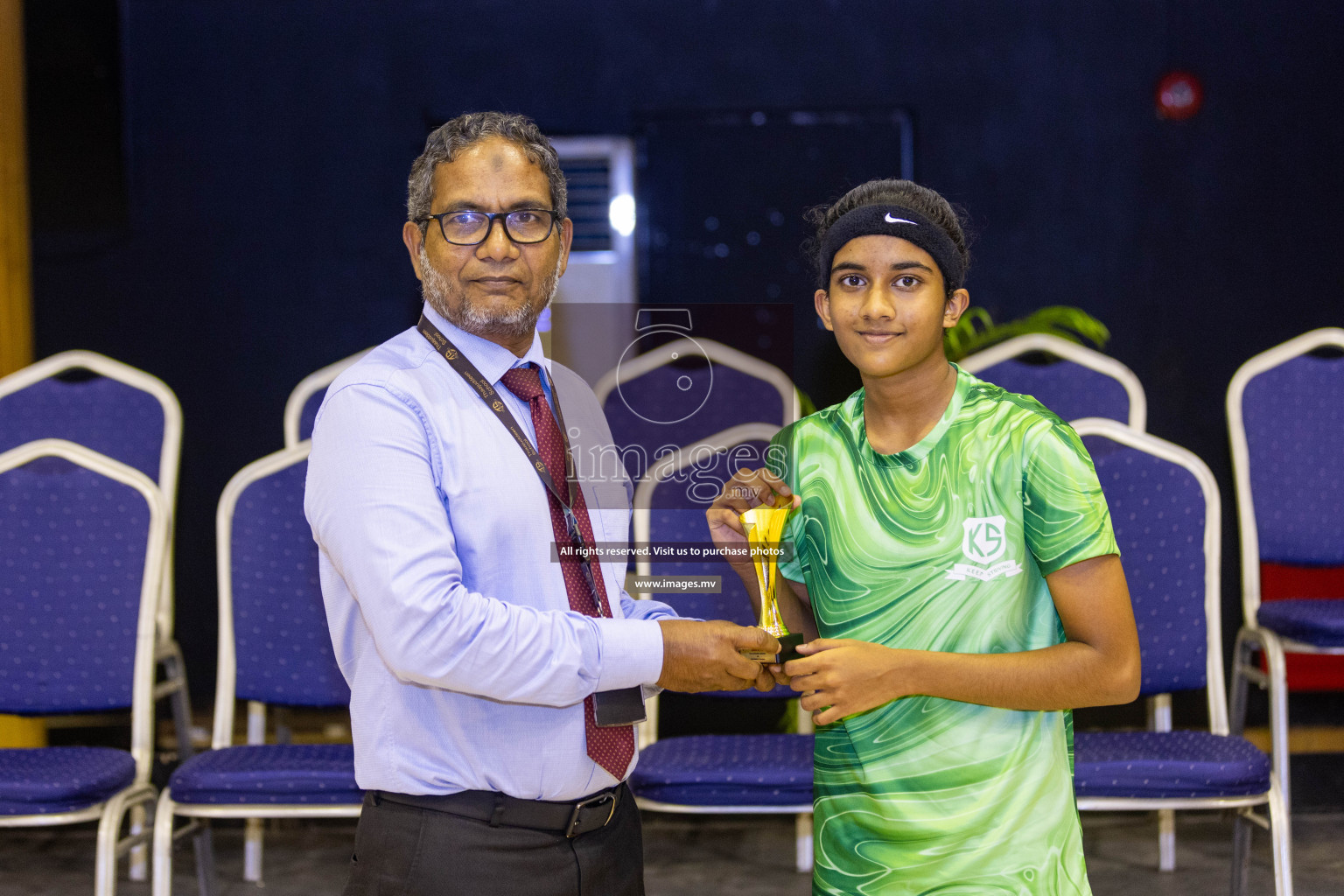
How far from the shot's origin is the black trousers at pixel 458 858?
124 cm

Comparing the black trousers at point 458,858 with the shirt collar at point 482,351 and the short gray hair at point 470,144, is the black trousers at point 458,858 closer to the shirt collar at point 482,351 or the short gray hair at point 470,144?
the shirt collar at point 482,351

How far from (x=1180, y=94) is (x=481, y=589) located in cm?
442

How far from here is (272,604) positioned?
2615 millimetres

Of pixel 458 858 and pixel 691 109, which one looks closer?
pixel 458 858

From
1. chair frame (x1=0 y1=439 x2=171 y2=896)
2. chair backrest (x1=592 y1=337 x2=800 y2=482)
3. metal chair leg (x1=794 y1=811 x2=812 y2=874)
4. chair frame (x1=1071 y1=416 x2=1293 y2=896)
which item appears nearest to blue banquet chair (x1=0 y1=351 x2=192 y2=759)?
chair frame (x1=0 y1=439 x2=171 y2=896)

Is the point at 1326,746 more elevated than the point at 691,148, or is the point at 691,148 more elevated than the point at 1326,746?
the point at 691,148

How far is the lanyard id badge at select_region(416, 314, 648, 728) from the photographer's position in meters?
1.26

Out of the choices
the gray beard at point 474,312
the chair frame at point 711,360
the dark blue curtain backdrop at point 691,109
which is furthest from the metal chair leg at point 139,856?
the gray beard at point 474,312

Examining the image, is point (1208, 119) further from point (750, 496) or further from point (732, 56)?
point (750, 496)

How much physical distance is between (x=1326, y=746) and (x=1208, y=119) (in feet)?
8.04

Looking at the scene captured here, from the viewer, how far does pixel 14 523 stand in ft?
8.36

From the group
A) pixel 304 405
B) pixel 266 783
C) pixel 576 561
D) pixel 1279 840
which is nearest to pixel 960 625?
pixel 576 561

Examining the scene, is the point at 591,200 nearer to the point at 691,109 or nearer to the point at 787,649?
the point at 691,109

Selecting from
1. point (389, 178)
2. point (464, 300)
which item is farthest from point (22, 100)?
point (464, 300)
